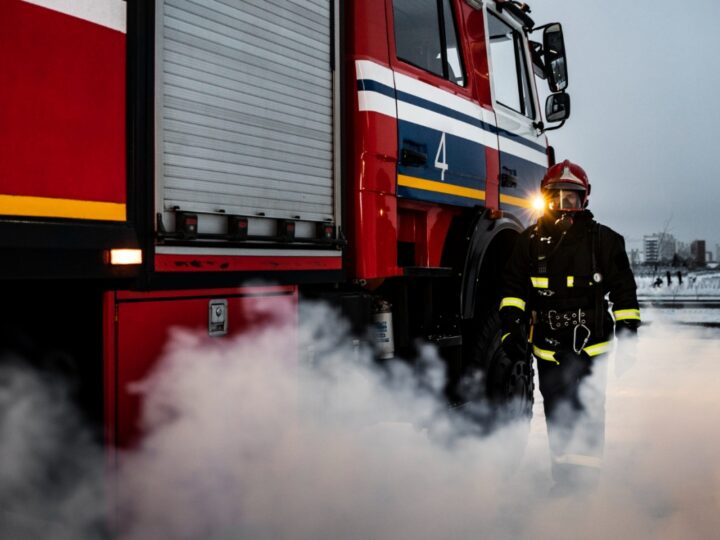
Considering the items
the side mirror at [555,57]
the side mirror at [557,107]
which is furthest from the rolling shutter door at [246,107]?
the side mirror at [557,107]

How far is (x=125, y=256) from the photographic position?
253 cm

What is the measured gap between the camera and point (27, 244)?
2.20m

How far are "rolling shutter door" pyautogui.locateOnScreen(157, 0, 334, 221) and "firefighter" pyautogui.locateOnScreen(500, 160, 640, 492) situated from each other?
128cm

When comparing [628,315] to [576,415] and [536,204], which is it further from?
[536,204]

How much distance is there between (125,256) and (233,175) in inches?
23.7

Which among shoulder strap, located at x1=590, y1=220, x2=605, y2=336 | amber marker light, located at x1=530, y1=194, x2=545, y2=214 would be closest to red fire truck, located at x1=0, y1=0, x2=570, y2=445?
amber marker light, located at x1=530, y1=194, x2=545, y2=214

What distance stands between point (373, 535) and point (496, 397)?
1.69 meters

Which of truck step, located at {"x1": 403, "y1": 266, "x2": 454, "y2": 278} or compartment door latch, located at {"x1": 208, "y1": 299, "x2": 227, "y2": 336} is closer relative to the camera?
compartment door latch, located at {"x1": 208, "y1": 299, "x2": 227, "y2": 336}

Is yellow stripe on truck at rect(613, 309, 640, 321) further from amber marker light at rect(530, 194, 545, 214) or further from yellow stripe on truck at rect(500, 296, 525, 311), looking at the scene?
amber marker light at rect(530, 194, 545, 214)

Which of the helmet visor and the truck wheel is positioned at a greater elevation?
the helmet visor

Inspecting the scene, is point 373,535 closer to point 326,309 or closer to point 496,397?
point 326,309

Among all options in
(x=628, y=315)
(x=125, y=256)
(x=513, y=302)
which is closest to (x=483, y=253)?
(x=513, y=302)

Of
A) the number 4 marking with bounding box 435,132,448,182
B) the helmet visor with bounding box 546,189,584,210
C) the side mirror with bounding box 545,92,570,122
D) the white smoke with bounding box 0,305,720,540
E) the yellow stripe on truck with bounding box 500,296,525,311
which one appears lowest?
the white smoke with bounding box 0,305,720,540

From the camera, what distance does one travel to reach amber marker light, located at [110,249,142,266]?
2.49m
